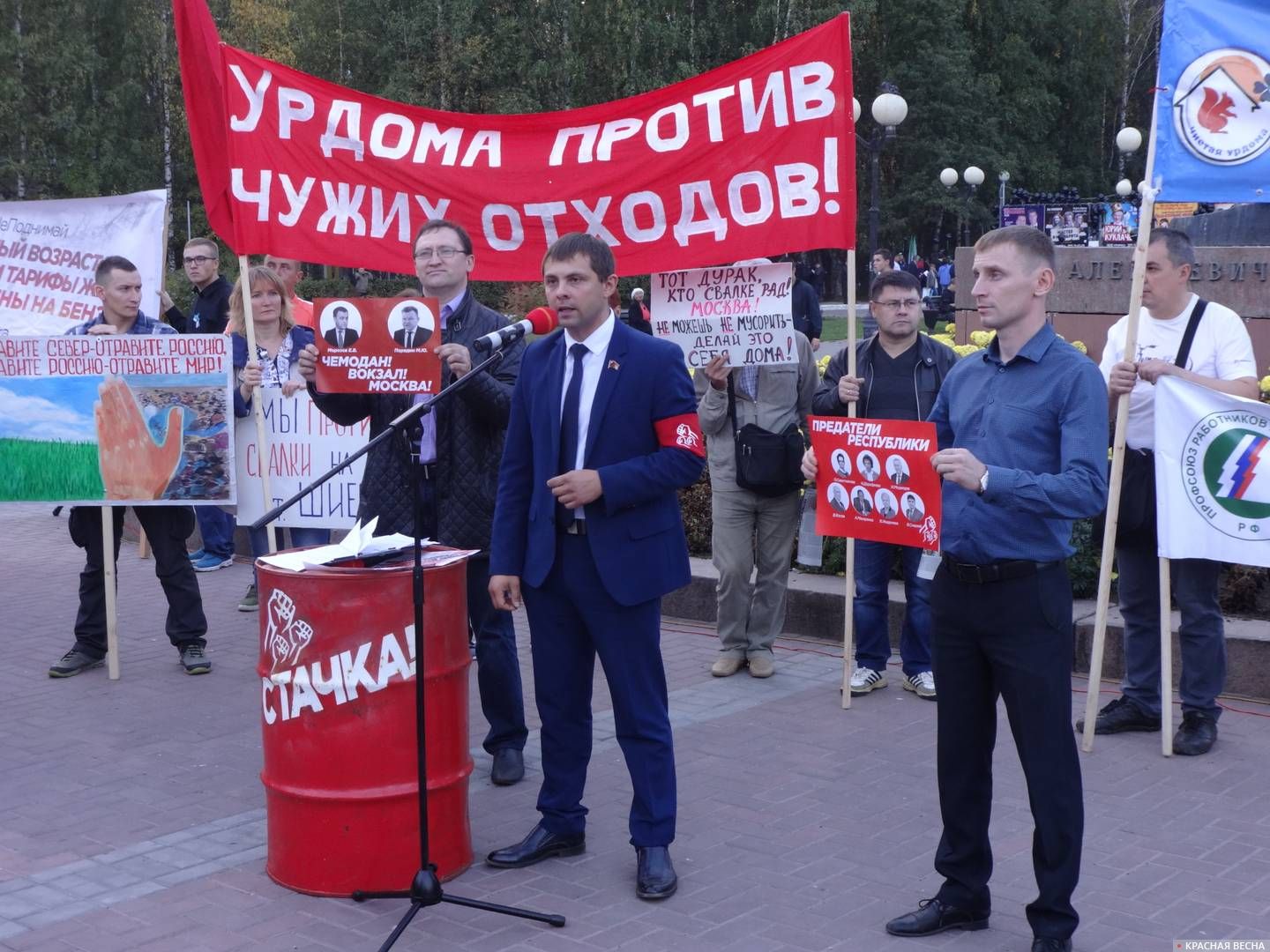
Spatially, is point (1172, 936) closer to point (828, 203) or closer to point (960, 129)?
point (828, 203)

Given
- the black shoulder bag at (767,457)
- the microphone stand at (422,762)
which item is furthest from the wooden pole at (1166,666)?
the microphone stand at (422,762)

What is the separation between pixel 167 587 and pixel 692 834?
3861mm

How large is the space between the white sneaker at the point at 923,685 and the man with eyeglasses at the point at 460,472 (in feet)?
7.09

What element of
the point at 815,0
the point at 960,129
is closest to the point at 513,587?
the point at 815,0

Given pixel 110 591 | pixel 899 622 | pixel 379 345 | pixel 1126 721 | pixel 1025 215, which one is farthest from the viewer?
pixel 1025 215

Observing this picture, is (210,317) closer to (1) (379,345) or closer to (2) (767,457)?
(2) (767,457)

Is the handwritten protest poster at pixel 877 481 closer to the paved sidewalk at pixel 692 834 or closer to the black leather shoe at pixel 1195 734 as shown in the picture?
the paved sidewalk at pixel 692 834

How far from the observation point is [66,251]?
10969mm

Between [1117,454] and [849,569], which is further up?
[1117,454]

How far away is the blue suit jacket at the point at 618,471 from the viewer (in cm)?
464

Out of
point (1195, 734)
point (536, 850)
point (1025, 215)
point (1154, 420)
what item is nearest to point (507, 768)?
Answer: point (536, 850)

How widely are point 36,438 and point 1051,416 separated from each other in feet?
18.5

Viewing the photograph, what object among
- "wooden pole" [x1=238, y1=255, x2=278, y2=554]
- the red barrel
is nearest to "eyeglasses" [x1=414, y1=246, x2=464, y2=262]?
"wooden pole" [x1=238, y1=255, x2=278, y2=554]

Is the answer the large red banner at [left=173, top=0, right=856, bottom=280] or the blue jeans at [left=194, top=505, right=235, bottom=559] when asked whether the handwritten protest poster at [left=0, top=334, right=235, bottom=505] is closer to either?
the large red banner at [left=173, top=0, right=856, bottom=280]
